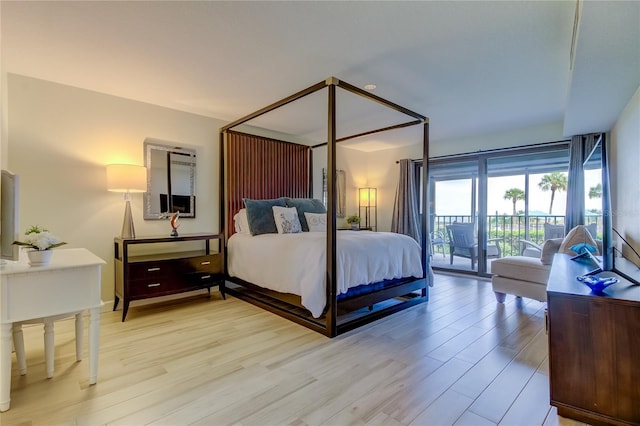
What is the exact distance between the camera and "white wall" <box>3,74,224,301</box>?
2963 millimetres

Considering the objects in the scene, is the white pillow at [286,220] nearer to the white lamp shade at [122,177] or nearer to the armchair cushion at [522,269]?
the white lamp shade at [122,177]

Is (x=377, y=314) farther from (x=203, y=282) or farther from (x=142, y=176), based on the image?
(x=142, y=176)

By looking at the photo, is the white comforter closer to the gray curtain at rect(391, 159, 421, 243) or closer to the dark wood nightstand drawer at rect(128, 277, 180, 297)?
the dark wood nightstand drawer at rect(128, 277, 180, 297)

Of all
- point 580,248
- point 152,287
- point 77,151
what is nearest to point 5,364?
point 152,287

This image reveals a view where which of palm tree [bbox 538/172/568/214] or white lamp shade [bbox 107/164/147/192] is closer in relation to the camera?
white lamp shade [bbox 107/164/147/192]

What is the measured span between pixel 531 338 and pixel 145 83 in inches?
171

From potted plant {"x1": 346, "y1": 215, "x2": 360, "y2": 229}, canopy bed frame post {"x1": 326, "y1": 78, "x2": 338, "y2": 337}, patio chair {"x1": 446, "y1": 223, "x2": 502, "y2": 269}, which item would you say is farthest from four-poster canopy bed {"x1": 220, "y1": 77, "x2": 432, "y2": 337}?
patio chair {"x1": 446, "y1": 223, "x2": 502, "y2": 269}

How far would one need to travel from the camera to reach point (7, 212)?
176 centimetres

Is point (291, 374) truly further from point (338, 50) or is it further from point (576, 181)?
point (576, 181)

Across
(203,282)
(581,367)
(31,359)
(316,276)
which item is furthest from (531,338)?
(31,359)

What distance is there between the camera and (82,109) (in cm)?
326

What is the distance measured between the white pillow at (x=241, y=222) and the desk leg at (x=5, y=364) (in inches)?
101

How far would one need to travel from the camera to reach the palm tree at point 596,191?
2947mm

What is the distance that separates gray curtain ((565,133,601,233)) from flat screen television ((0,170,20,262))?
553cm
